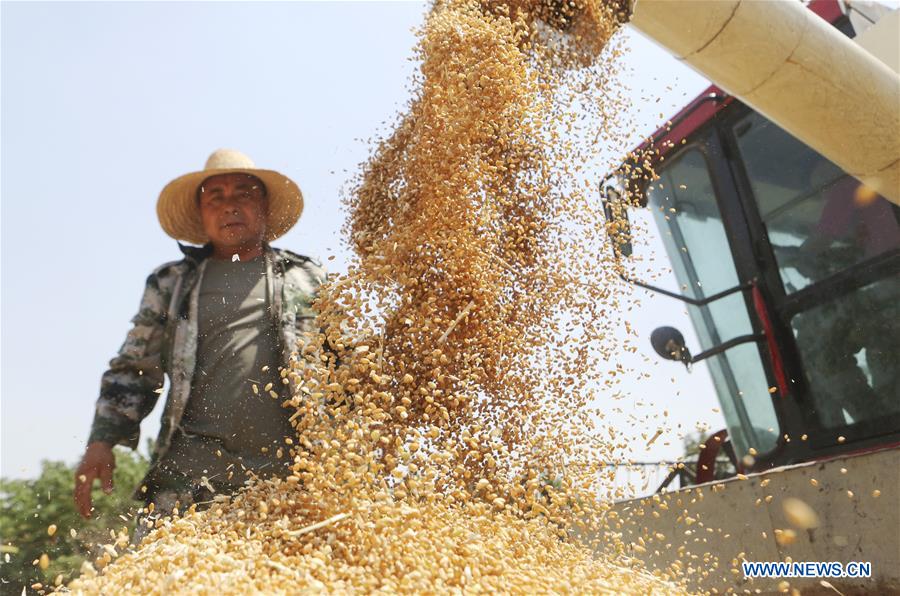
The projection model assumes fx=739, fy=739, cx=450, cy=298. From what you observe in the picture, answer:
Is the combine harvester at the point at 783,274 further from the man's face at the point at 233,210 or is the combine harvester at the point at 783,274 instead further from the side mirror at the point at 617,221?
the man's face at the point at 233,210

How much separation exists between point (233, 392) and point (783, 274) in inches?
87.2

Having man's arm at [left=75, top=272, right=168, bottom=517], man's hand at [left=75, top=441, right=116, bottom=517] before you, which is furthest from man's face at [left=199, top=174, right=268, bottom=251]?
man's hand at [left=75, top=441, right=116, bottom=517]

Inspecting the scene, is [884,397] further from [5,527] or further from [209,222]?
[5,527]

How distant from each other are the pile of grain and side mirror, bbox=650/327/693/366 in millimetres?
681

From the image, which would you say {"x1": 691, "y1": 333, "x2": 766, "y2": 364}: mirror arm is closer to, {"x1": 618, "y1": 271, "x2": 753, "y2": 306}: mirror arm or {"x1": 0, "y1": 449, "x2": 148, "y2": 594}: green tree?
{"x1": 618, "y1": 271, "x2": 753, "y2": 306}: mirror arm

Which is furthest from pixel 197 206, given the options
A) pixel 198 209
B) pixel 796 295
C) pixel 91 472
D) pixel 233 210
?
pixel 796 295

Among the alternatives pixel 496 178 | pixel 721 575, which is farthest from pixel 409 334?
pixel 721 575

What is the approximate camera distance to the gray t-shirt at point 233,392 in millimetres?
2250

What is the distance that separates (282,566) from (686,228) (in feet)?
8.21

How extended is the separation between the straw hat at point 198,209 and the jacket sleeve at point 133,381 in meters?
0.48

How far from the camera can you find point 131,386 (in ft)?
7.87

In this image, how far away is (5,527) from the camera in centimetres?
1174

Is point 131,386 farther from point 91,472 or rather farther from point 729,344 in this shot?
point 729,344

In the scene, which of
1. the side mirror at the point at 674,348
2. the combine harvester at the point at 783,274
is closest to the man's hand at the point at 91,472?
the combine harvester at the point at 783,274
